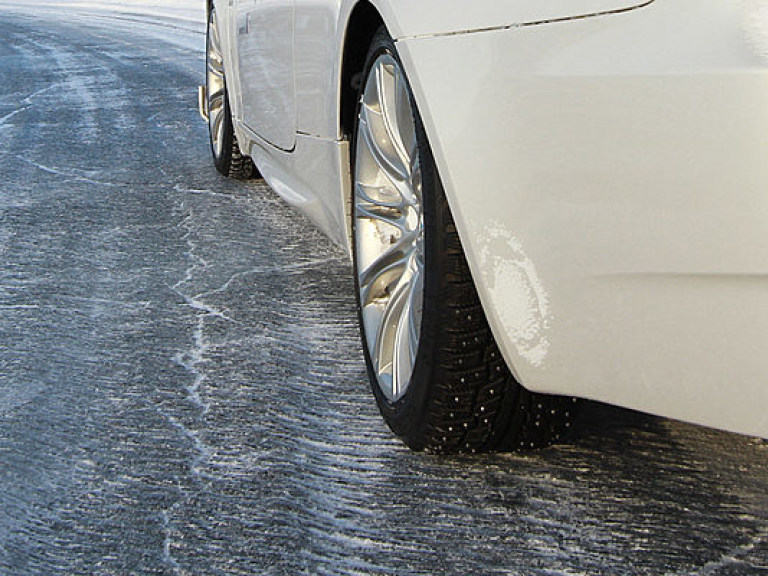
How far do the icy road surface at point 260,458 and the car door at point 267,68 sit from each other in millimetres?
513

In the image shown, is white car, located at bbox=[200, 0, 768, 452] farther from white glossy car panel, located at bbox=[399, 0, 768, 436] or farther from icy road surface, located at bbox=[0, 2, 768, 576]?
icy road surface, located at bbox=[0, 2, 768, 576]

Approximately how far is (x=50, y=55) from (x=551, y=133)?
12937 millimetres

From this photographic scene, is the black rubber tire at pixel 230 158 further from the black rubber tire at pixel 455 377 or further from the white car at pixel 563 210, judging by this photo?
the black rubber tire at pixel 455 377

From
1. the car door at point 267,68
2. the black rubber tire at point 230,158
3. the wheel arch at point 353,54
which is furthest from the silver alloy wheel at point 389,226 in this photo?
the black rubber tire at point 230,158

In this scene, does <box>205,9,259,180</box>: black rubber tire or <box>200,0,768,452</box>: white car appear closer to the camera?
<box>200,0,768,452</box>: white car

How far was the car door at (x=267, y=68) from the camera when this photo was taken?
3.58 m

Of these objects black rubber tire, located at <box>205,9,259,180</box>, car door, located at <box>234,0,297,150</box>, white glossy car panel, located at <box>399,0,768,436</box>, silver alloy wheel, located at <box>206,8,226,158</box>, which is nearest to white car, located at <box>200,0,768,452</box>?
white glossy car panel, located at <box>399,0,768,436</box>

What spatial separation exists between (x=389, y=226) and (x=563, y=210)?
3.17 ft

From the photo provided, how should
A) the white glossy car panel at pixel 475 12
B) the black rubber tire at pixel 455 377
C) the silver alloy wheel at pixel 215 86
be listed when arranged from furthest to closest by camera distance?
the silver alloy wheel at pixel 215 86 < the black rubber tire at pixel 455 377 < the white glossy car panel at pixel 475 12

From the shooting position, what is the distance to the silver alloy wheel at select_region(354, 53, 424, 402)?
8.72ft

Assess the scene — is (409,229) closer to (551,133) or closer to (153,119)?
(551,133)

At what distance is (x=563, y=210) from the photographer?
78.7 inches

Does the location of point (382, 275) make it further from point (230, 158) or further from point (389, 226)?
point (230, 158)

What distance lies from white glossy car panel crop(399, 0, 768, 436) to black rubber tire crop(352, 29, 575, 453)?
14cm
